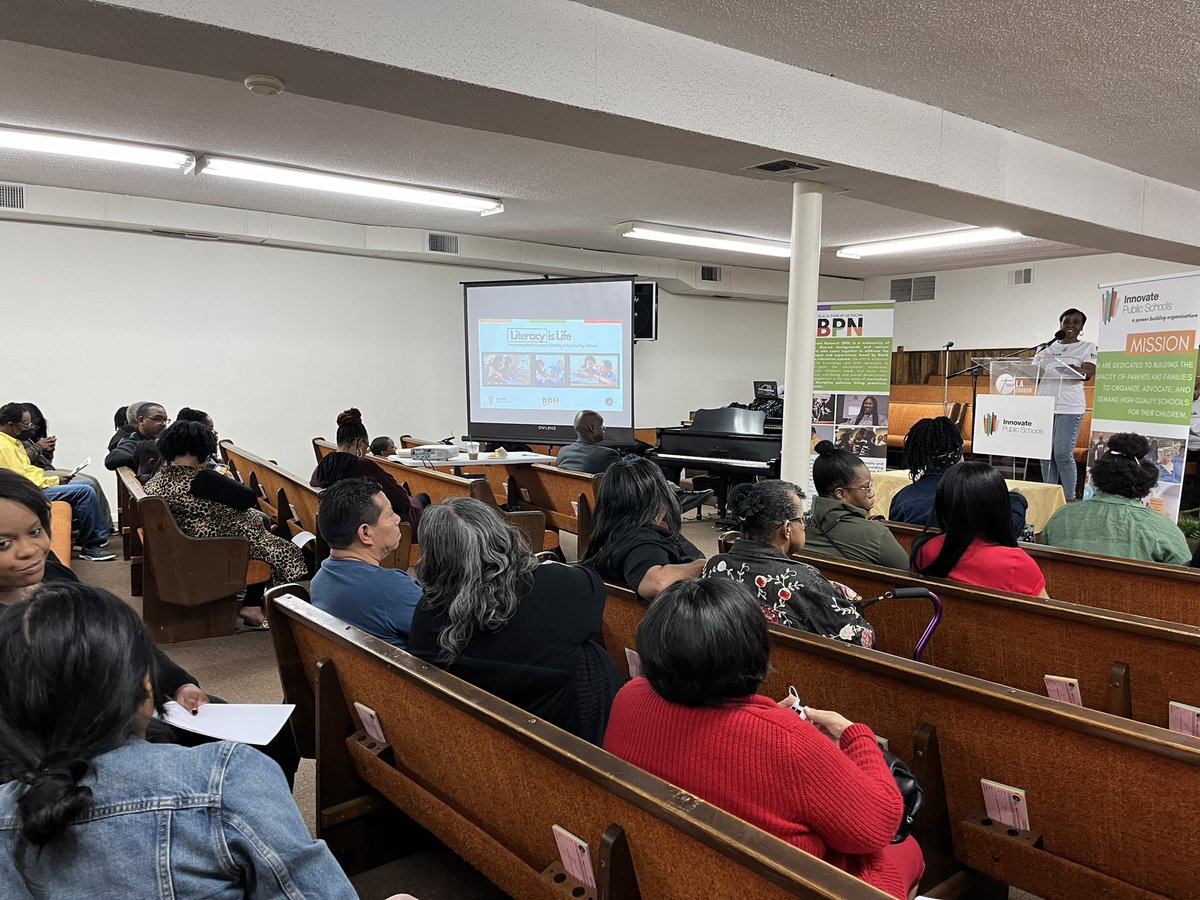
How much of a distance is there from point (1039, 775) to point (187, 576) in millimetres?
3581

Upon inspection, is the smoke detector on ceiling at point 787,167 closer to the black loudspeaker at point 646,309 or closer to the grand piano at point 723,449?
the grand piano at point 723,449

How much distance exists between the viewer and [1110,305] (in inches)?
217

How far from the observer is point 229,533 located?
4047 millimetres

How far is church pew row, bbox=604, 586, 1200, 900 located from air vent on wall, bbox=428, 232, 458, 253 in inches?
282

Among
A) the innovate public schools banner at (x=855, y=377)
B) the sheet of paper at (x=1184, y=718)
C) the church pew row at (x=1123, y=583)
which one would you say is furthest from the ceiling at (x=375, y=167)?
the sheet of paper at (x=1184, y=718)

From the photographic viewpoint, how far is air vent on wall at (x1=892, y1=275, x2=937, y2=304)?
10.9m

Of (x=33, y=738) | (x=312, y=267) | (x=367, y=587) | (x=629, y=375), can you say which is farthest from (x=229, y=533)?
(x=312, y=267)

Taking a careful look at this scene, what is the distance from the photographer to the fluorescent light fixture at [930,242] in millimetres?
7906

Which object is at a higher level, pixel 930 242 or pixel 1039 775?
pixel 930 242

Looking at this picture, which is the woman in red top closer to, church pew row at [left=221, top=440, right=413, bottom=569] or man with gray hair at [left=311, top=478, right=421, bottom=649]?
man with gray hair at [left=311, top=478, right=421, bottom=649]

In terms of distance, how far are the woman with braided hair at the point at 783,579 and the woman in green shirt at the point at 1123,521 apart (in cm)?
157

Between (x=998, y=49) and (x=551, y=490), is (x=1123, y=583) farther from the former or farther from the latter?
(x=551, y=490)

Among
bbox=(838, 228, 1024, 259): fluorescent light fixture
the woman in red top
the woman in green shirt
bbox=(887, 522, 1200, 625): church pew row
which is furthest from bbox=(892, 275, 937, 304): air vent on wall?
the woman in red top

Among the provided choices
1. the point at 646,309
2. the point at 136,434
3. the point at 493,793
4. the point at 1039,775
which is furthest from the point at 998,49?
the point at 646,309
